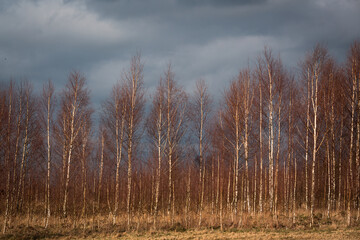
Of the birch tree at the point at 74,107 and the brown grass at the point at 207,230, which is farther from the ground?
the birch tree at the point at 74,107

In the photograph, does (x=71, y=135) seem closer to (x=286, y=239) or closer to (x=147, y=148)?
(x=147, y=148)

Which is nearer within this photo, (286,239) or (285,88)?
(286,239)

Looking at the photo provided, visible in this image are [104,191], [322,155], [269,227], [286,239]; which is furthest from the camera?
[104,191]

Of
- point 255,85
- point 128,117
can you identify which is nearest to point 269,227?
point 255,85

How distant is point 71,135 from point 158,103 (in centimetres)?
515

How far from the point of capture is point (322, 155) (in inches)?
1052

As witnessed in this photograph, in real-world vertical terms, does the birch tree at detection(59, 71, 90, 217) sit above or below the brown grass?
above

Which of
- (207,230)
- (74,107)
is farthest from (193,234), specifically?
(74,107)

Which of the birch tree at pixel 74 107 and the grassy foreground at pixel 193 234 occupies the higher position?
the birch tree at pixel 74 107

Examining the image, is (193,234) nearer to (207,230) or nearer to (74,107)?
(207,230)

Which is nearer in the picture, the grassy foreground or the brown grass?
the grassy foreground

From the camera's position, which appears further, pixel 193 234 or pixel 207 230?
pixel 207 230

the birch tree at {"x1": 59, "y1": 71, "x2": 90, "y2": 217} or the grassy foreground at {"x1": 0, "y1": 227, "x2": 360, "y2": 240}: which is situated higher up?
the birch tree at {"x1": 59, "y1": 71, "x2": 90, "y2": 217}

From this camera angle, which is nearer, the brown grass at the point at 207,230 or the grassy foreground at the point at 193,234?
the grassy foreground at the point at 193,234
